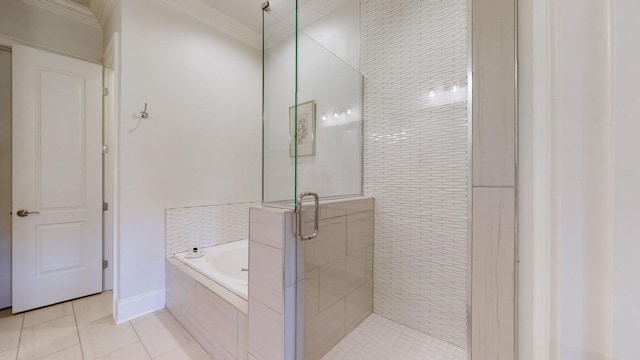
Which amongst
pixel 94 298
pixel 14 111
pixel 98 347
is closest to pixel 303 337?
pixel 98 347

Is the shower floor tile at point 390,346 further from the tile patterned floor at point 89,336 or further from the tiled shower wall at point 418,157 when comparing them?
the tile patterned floor at point 89,336

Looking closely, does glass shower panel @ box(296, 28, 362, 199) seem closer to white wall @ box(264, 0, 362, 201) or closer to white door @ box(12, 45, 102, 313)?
white wall @ box(264, 0, 362, 201)

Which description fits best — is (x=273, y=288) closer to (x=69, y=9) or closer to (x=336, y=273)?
(x=336, y=273)

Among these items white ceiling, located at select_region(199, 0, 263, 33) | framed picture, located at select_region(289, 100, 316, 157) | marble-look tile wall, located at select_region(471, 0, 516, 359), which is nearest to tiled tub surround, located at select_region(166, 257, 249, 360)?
framed picture, located at select_region(289, 100, 316, 157)

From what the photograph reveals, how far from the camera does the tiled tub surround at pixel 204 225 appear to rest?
230 cm

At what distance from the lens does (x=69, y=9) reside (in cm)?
234

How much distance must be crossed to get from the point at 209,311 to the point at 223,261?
0.80 meters

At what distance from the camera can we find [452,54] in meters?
1.53

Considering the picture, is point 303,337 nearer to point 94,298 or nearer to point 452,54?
point 452,54

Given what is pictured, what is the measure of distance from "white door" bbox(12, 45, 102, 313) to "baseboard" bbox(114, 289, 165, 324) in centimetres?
77

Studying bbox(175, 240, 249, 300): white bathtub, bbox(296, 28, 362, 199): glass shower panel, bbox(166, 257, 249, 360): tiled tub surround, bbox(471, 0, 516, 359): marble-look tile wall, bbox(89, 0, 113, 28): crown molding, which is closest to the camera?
bbox(471, 0, 516, 359): marble-look tile wall

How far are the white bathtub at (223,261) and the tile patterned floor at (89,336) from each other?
47cm

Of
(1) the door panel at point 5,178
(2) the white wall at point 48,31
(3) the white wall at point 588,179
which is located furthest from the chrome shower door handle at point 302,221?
(2) the white wall at point 48,31

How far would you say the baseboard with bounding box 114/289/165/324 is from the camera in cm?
197
